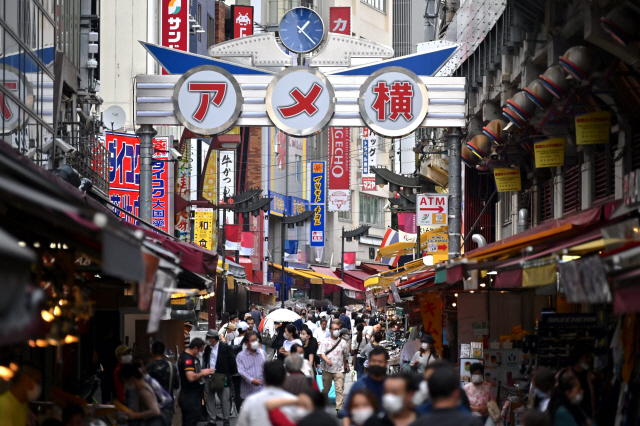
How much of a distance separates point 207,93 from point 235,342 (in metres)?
5.59

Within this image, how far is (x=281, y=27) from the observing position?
2156 cm

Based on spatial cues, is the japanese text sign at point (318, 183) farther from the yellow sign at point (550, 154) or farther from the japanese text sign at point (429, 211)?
the yellow sign at point (550, 154)

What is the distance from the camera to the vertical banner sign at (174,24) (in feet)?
124

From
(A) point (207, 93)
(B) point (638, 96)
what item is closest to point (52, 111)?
(A) point (207, 93)

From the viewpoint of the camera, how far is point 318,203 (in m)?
62.2

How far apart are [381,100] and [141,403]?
1173 centimetres

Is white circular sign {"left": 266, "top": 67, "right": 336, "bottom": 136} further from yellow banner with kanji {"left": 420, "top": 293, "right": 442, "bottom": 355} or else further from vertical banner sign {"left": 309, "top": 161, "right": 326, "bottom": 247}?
vertical banner sign {"left": 309, "top": 161, "right": 326, "bottom": 247}

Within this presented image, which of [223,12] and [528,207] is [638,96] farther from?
[223,12]

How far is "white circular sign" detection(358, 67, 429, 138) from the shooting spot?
21078 mm

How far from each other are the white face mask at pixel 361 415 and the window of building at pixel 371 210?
72047mm

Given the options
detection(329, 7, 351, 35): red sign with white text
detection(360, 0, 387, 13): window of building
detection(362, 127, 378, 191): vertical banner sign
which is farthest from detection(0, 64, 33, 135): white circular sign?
detection(360, 0, 387, 13): window of building

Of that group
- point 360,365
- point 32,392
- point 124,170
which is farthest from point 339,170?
point 32,392

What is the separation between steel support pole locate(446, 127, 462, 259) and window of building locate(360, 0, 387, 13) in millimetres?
62275

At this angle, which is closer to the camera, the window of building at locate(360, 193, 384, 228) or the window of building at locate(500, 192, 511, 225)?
the window of building at locate(500, 192, 511, 225)
